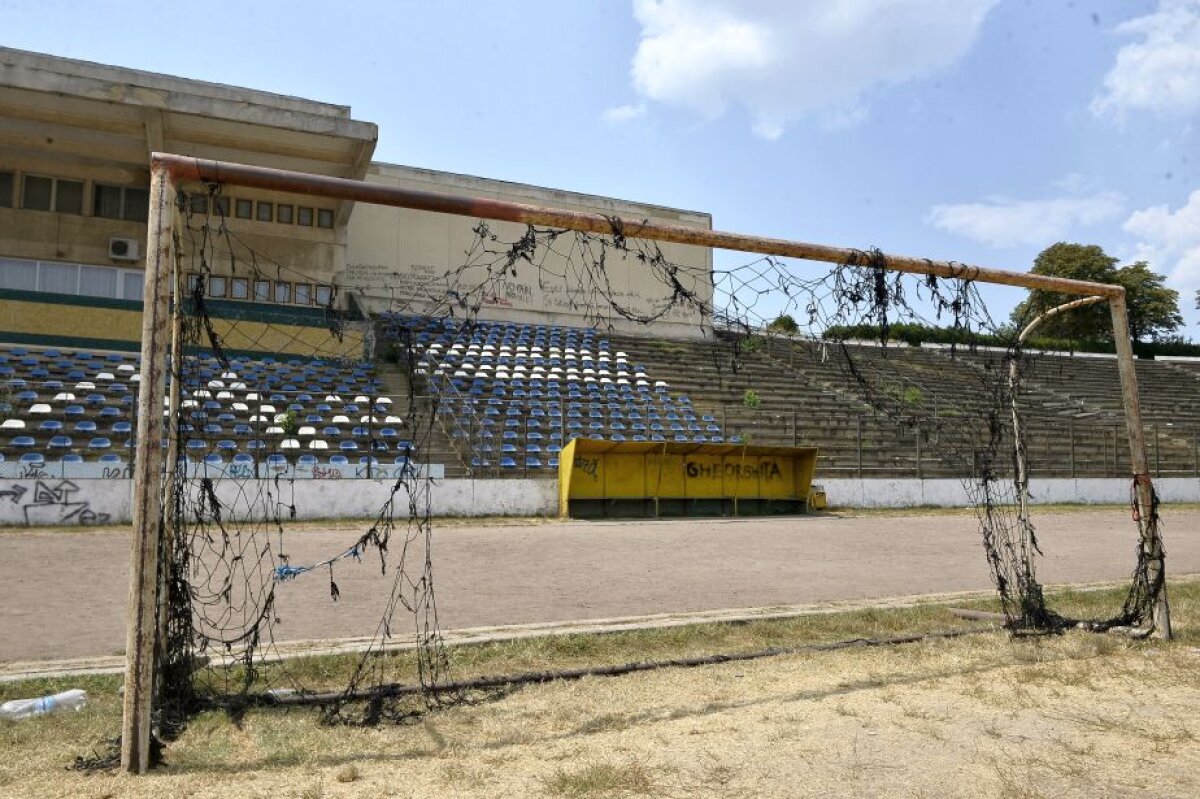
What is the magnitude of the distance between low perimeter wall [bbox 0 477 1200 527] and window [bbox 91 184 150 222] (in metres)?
13.0

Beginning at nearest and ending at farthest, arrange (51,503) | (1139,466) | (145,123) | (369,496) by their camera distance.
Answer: (1139,466), (51,503), (369,496), (145,123)

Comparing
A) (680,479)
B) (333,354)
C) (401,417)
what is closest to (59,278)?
(333,354)

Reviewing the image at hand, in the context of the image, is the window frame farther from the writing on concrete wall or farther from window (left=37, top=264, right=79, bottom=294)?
the writing on concrete wall

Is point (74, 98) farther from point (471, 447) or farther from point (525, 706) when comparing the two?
point (525, 706)

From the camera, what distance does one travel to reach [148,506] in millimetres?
3771

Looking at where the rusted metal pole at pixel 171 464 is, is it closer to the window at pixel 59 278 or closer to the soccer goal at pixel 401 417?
the soccer goal at pixel 401 417

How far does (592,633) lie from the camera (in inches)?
243

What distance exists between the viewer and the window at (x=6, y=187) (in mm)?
23031

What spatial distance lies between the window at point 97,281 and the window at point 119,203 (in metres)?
1.58

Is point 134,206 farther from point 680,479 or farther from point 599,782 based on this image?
point 599,782

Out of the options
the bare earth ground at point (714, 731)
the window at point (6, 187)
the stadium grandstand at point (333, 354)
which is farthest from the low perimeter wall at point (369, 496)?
the window at point (6, 187)

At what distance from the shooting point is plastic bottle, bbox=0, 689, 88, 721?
4.29 meters

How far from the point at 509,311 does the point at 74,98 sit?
1424 cm

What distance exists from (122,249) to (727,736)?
82.4 ft
